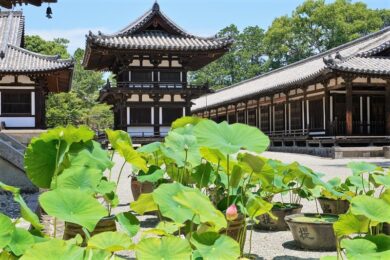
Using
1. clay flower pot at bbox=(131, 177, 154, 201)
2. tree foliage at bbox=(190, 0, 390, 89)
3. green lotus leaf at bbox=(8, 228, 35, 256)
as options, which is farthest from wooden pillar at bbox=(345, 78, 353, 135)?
tree foliage at bbox=(190, 0, 390, 89)

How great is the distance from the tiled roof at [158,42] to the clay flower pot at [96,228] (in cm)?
1957

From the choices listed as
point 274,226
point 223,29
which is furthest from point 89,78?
point 274,226

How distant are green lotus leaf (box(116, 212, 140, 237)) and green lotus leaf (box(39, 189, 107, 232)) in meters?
0.53

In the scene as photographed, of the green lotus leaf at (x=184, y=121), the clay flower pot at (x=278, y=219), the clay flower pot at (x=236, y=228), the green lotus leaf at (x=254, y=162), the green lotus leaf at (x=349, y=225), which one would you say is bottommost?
the clay flower pot at (x=278, y=219)

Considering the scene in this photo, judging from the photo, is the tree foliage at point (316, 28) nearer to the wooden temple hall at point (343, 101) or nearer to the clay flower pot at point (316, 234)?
the wooden temple hall at point (343, 101)

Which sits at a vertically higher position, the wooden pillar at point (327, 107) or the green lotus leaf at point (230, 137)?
the wooden pillar at point (327, 107)

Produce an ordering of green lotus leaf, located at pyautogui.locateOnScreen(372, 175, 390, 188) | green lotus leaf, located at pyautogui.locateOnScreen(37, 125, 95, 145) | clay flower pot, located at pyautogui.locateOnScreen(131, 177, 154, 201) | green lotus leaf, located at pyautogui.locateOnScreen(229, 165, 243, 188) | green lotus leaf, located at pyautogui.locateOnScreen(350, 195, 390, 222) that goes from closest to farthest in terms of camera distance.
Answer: green lotus leaf, located at pyautogui.locateOnScreen(350, 195, 390, 222)
green lotus leaf, located at pyautogui.locateOnScreen(37, 125, 95, 145)
green lotus leaf, located at pyautogui.locateOnScreen(229, 165, 243, 188)
green lotus leaf, located at pyautogui.locateOnScreen(372, 175, 390, 188)
clay flower pot, located at pyautogui.locateOnScreen(131, 177, 154, 201)

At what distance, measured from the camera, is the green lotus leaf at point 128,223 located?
2.72 m

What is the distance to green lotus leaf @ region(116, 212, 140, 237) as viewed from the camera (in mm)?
2717

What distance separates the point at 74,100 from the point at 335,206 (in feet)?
114

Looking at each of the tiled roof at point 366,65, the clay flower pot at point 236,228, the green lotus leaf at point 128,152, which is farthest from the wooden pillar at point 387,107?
the green lotus leaf at point 128,152

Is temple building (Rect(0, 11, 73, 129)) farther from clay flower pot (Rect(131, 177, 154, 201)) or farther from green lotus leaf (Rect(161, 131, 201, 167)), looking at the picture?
green lotus leaf (Rect(161, 131, 201, 167))

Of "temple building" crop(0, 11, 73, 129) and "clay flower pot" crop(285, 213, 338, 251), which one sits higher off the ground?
"temple building" crop(0, 11, 73, 129)

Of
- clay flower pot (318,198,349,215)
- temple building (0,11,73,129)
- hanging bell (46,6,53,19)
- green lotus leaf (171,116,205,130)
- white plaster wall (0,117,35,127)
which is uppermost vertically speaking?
hanging bell (46,6,53,19)
